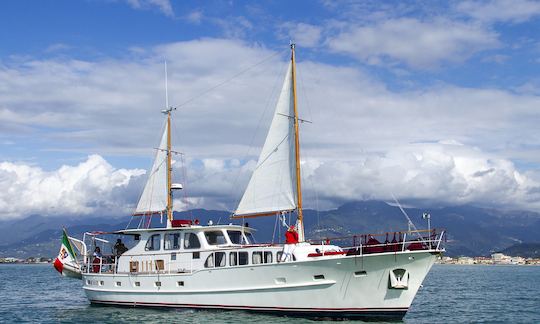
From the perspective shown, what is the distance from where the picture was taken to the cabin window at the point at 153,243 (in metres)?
33.8

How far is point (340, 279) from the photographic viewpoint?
27.8 meters

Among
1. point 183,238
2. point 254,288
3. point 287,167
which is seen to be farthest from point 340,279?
point 183,238

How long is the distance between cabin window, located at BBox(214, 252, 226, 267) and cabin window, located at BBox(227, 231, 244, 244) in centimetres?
196

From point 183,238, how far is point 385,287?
12.0 meters

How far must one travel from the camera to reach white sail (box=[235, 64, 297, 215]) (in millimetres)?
30078

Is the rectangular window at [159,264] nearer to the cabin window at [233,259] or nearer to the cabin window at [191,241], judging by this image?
the cabin window at [191,241]

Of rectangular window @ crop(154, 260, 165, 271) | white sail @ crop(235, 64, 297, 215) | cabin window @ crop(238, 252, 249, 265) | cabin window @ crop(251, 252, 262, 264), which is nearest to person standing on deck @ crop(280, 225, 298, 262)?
cabin window @ crop(251, 252, 262, 264)

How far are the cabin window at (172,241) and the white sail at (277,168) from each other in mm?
4860

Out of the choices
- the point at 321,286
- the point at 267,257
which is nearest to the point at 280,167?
the point at 267,257

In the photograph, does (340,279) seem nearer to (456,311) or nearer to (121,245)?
(456,311)

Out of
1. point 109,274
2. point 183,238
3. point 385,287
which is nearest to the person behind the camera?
point 385,287

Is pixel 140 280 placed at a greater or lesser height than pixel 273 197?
lesser

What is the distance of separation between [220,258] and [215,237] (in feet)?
6.37

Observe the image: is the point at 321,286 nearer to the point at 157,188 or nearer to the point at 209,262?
the point at 209,262
